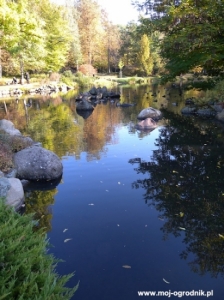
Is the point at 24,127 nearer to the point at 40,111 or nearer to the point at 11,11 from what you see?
the point at 40,111

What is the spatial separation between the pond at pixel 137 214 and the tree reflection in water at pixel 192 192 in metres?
0.02

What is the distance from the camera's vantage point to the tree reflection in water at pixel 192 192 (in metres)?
4.36

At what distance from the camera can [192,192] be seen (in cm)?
629

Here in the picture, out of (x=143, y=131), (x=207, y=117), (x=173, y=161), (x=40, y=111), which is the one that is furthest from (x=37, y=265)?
(x=40, y=111)

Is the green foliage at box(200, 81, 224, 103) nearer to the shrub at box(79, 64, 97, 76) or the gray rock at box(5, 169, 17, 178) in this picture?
the gray rock at box(5, 169, 17, 178)

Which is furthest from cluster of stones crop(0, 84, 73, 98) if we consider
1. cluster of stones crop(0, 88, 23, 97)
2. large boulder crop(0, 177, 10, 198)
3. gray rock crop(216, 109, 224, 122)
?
large boulder crop(0, 177, 10, 198)

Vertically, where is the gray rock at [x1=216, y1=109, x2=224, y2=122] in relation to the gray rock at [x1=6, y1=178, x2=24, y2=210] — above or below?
above

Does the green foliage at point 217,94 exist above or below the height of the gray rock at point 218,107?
above

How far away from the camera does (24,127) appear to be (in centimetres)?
1420

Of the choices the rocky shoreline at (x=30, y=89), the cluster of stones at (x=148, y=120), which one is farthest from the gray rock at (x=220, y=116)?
the rocky shoreline at (x=30, y=89)

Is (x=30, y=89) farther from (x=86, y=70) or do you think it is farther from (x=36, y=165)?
(x=36, y=165)

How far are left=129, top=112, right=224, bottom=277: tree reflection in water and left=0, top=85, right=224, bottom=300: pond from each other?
0.7 inches

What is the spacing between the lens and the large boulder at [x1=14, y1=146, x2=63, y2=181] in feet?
23.3

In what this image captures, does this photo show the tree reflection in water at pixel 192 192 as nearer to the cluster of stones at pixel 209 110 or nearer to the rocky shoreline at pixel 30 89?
the cluster of stones at pixel 209 110
